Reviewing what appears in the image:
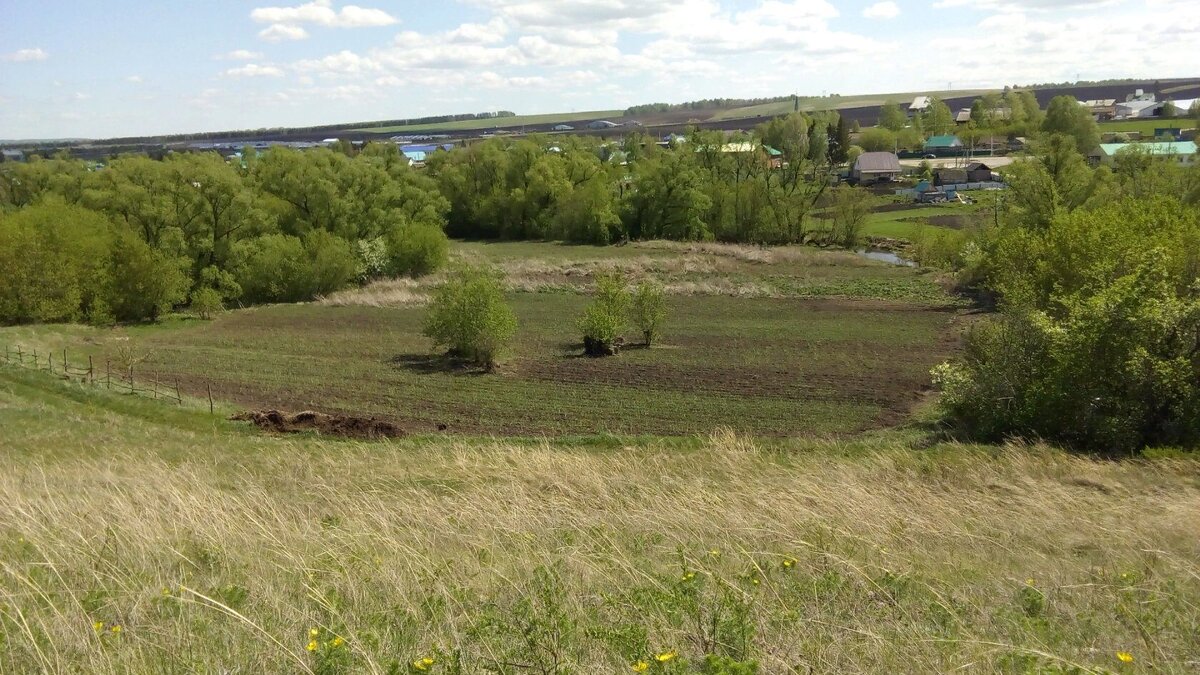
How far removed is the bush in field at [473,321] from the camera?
32.4m

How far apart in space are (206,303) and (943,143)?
388ft

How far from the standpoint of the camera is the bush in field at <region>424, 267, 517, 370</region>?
32.4m

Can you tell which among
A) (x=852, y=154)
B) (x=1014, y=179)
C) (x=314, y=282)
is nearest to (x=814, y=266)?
(x=1014, y=179)

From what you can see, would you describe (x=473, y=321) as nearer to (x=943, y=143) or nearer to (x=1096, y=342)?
(x=1096, y=342)

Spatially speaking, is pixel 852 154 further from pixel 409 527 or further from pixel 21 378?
pixel 409 527

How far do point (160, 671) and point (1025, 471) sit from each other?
1216 centimetres

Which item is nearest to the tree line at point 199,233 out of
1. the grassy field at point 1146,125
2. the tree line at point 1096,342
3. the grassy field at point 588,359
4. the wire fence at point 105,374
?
the grassy field at point 588,359

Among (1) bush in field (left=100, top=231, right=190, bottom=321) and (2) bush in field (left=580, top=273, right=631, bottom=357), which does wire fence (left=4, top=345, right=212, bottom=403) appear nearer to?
(1) bush in field (left=100, top=231, right=190, bottom=321)

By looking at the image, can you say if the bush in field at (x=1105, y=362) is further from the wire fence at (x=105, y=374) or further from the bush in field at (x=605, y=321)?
the wire fence at (x=105, y=374)

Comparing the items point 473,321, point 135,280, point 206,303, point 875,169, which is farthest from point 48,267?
point 875,169

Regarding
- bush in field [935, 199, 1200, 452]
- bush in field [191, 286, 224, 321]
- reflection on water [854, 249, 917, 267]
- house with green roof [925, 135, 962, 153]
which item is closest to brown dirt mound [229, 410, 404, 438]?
bush in field [935, 199, 1200, 452]

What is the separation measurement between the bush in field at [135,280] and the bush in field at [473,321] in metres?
18.9

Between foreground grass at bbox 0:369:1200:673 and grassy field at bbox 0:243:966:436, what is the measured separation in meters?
14.2

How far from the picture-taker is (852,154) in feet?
406
